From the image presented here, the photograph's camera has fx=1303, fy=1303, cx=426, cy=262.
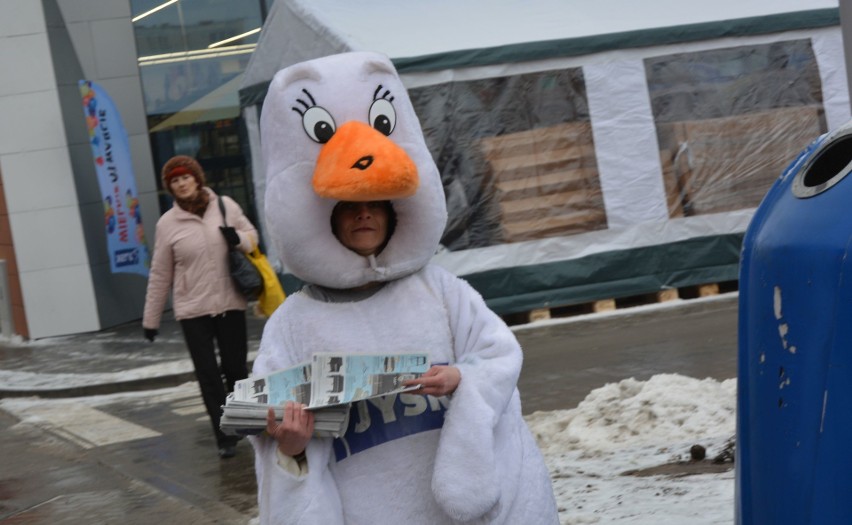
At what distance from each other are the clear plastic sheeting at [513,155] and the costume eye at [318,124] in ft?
31.2

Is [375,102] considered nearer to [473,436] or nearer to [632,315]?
[473,436]

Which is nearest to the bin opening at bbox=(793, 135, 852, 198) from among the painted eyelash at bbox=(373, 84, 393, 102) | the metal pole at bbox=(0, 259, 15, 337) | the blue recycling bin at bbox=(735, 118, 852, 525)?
the blue recycling bin at bbox=(735, 118, 852, 525)

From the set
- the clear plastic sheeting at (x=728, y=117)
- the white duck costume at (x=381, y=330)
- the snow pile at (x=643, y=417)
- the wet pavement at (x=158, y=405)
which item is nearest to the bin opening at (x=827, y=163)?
the white duck costume at (x=381, y=330)

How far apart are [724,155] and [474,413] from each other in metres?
10.9

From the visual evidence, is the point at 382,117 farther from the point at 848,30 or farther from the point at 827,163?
the point at 848,30

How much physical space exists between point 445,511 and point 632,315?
33.1 feet

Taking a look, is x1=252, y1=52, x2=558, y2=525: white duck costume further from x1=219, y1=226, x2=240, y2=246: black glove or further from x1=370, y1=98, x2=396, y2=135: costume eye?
x1=219, y1=226, x2=240, y2=246: black glove

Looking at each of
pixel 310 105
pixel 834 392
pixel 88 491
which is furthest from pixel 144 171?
pixel 834 392

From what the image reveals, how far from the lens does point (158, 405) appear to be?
35.8ft

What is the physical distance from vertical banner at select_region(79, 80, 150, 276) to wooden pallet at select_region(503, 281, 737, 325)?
548cm

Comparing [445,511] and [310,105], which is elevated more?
[310,105]

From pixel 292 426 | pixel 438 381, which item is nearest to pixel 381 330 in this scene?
pixel 438 381

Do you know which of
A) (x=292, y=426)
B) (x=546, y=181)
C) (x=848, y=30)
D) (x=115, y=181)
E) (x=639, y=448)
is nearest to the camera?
(x=292, y=426)

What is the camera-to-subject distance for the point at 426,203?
10.4 ft
